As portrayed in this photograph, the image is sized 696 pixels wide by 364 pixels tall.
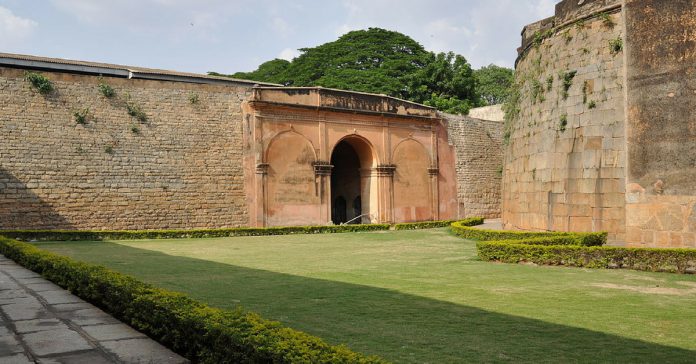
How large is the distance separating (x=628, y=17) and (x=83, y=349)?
12278 millimetres

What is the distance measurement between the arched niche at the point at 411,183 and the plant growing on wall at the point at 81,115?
1348 centimetres

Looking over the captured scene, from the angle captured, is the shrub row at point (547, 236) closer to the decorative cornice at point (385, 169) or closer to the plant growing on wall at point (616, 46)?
the plant growing on wall at point (616, 46)

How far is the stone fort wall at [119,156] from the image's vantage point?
17.9m

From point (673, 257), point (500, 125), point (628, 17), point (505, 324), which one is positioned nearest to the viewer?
point (505, 324)

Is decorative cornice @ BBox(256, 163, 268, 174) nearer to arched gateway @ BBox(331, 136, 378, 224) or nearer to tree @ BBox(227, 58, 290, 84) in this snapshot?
arched gateway @ BBox(331, 136, 378, 224)

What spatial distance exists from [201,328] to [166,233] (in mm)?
15552

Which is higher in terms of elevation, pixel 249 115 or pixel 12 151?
pixel 249 115

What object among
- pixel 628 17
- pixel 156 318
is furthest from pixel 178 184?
pixel 156 318

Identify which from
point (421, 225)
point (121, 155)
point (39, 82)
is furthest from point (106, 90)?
point (421, 225)

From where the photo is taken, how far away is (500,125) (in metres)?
32.5

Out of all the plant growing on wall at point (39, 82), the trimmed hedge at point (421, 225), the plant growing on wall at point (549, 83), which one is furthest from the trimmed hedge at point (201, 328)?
the trimmed hedge at point (421, 225)

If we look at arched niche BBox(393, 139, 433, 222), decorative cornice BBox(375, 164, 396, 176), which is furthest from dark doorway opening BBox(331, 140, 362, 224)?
arched niche BBox(393, 139, 433, 222)

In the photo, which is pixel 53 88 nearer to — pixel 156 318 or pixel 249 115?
pixel 249 115

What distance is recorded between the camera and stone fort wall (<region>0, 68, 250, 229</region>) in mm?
17906
